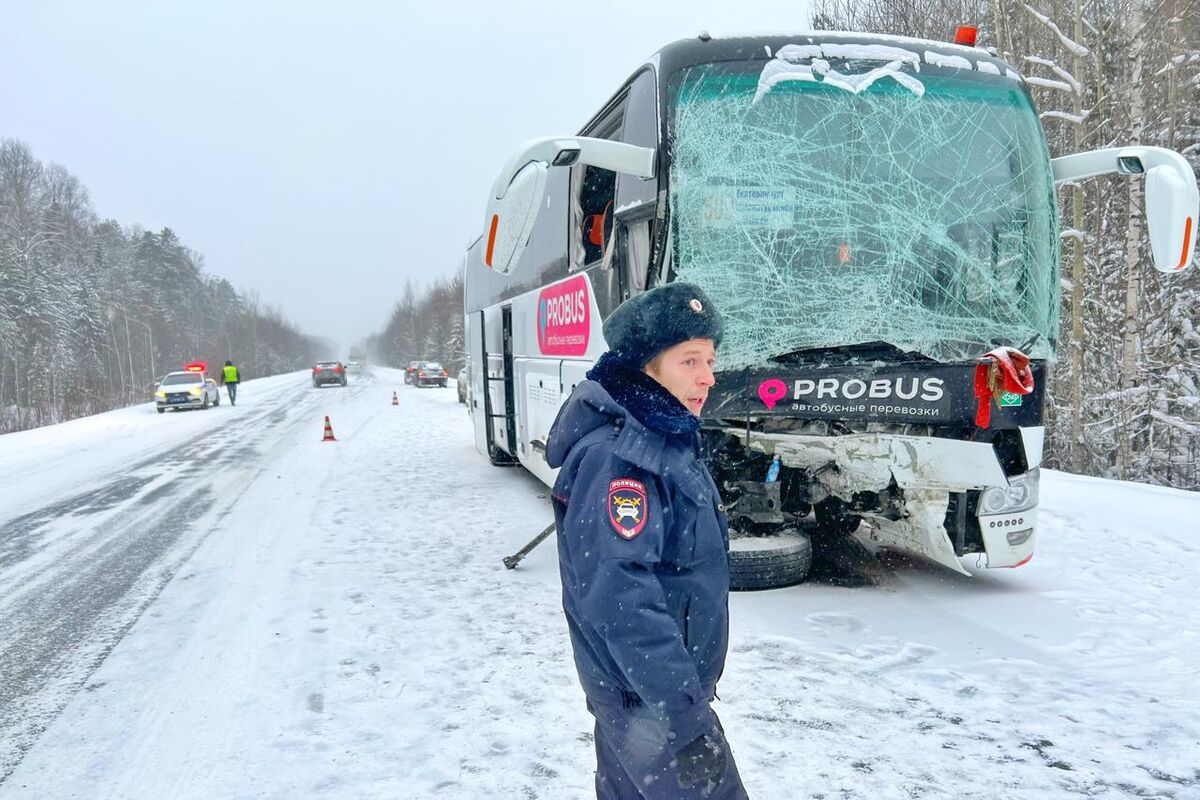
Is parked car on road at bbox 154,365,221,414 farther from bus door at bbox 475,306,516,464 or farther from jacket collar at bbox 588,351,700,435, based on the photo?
jacket collar at bbox 588,351,700,435

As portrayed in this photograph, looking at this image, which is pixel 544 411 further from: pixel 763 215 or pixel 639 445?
pixel 639 445

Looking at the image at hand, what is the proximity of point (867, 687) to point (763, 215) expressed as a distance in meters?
2.77

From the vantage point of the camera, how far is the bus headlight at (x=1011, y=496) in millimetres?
4758

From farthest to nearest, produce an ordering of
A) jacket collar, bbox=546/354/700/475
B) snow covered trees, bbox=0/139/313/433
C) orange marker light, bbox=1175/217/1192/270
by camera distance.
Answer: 1. snow covered trees, bbox=0/139/313/433
2. orange marker light, bbox=1175/217/1192/270
3. jacket collar, bbox=546/354/700/475

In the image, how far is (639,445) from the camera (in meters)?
1.71

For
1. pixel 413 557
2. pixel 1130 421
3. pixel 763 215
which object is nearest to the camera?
pixel 763 215

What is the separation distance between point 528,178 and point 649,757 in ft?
10.8

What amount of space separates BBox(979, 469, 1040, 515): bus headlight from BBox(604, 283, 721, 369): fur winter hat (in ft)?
12.0

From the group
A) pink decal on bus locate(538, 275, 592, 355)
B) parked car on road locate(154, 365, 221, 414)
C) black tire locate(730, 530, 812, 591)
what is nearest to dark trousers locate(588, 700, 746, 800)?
black tire locate(730, 530, 812, 591)

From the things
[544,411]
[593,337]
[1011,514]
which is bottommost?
[1011,514]

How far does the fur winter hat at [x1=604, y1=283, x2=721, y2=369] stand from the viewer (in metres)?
1.82

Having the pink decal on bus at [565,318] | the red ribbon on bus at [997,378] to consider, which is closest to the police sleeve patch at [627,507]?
the red ribbon on bus at [997,378]

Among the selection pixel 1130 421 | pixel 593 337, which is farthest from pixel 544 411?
pixel 1130 421

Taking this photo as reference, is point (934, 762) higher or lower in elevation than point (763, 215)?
lower
